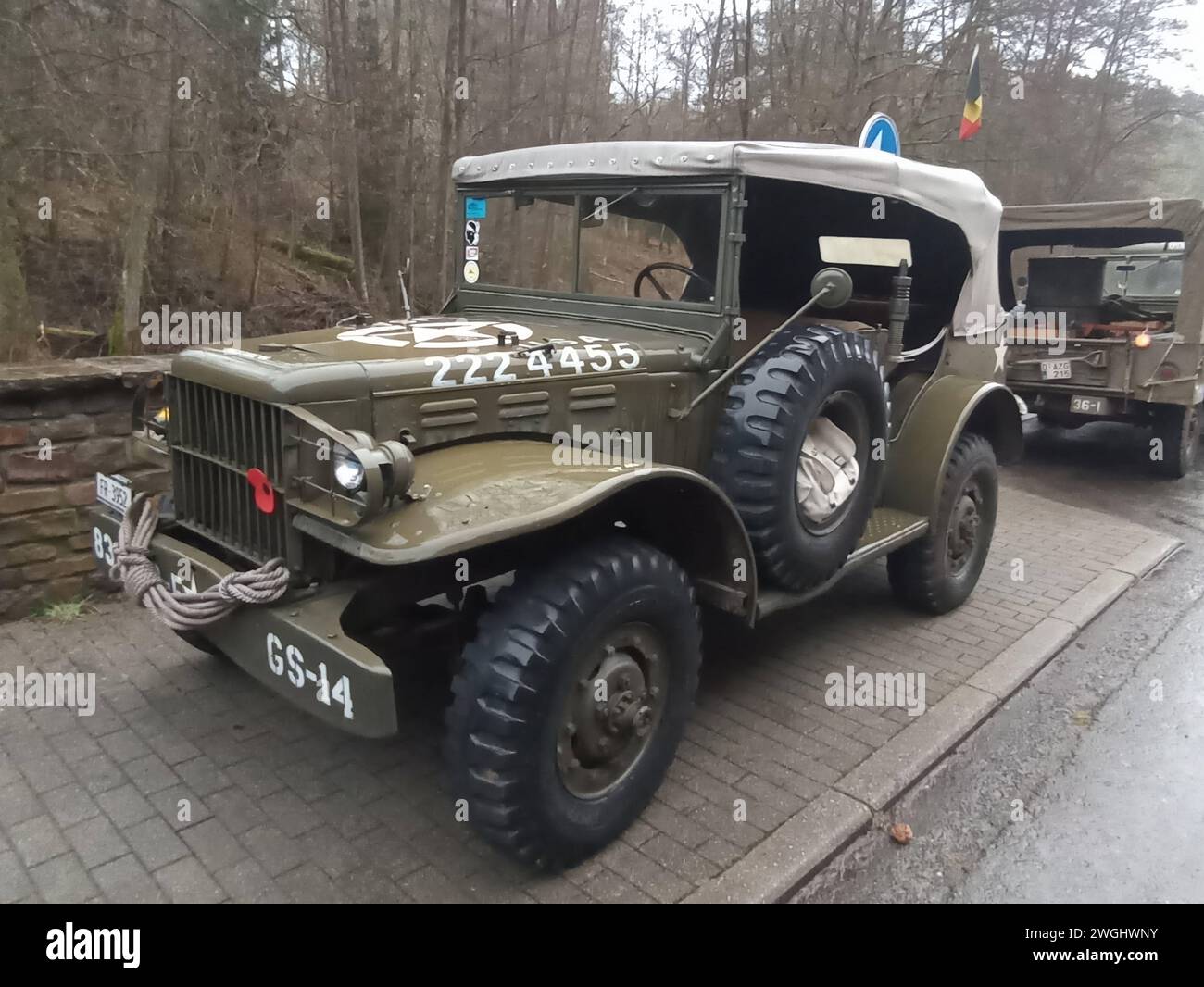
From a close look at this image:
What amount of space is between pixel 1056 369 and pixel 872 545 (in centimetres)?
567

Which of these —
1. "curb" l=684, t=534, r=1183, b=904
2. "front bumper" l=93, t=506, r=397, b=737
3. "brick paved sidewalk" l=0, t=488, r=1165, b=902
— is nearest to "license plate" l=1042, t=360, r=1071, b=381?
"curb" l=684, t=534, r=1183, b=904

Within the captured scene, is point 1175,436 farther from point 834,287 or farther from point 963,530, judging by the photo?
point 834,287

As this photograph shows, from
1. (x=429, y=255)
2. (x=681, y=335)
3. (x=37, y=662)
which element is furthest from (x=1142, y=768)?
(x=429, y=255)

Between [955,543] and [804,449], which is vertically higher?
[804,449]

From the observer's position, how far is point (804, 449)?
12.2 feet

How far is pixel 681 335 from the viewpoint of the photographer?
366 cm

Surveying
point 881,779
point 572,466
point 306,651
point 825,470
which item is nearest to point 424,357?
point 572,466

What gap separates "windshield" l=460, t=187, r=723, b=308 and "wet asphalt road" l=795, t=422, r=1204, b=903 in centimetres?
211

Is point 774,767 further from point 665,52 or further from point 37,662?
point 665,52

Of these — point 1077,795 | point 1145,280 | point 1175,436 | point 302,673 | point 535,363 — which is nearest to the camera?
point 302,673

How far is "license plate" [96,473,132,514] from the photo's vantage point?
3.19 metres

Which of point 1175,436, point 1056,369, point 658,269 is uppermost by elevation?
point 658,269

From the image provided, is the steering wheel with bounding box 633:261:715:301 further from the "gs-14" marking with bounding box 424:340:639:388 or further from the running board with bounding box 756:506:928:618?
the running board with bounding box 756:506:928:618
